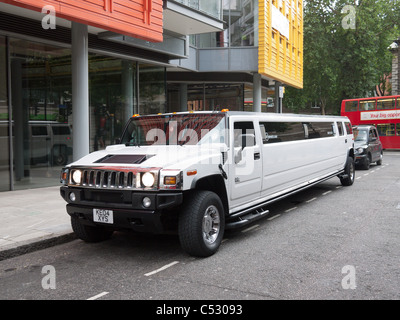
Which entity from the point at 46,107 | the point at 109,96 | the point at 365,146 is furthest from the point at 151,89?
the point at 365,146

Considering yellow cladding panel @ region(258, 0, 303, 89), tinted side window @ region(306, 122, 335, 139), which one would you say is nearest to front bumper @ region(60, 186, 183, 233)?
tinted side window @ region(306, 122, 335, 139)

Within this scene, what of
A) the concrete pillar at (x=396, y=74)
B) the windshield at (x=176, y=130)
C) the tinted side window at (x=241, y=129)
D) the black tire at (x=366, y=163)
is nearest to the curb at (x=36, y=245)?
the windshield at (x=176, y=130)

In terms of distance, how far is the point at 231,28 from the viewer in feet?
66.2

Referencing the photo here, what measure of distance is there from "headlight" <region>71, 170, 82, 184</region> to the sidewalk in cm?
Answer: 119

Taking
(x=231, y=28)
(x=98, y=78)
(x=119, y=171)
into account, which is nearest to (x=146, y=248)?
(x=119, y=171)

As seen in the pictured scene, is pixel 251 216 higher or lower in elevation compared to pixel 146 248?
higher

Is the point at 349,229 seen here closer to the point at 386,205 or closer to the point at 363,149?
the point at 386,205

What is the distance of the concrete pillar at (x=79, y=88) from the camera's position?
10.0 m

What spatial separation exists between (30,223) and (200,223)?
334 cm

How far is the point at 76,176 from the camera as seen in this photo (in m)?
5.18

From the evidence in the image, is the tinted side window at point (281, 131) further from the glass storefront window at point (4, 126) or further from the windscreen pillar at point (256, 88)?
the windscreen pillar at point (256, 88)

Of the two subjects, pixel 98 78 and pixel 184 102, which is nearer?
pixel 98 78

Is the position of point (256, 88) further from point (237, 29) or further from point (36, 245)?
point (36, 245)
